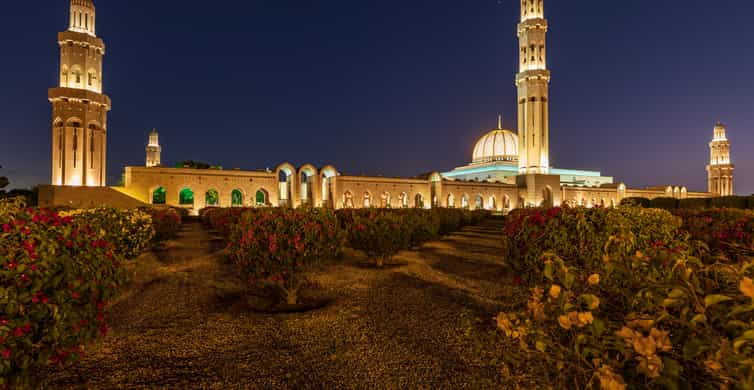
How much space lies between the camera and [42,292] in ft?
6.63

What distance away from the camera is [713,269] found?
1.39 metres

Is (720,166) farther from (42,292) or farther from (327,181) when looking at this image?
(42,292)

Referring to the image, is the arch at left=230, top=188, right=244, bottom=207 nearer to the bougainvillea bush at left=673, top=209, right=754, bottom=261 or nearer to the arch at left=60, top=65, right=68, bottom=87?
the arch at left=60, top=65, right=68, bottom=87

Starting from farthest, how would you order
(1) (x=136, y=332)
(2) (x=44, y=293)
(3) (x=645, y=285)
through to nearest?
(1) (x=136, y=332)
(2) (x=44, y=293)
(3) (x=645, y=285)

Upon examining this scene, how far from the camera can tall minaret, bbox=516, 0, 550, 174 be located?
4838cm

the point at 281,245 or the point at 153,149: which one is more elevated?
the point at 153,149

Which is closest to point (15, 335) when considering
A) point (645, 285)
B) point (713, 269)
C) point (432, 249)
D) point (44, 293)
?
point (44, 293)

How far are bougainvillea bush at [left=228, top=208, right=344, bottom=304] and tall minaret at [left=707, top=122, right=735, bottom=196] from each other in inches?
3395

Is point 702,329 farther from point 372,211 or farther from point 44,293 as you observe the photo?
point 372,211

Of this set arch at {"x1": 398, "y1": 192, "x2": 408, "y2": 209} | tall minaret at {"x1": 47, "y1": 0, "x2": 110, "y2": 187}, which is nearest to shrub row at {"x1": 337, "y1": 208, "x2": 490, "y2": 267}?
arch at {"x1": 398, "y1": 192, "x2": 408, "y2": 209}

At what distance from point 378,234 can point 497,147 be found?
56939 millimetres

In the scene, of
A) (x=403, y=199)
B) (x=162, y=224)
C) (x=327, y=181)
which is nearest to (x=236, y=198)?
(x=327, y=181)

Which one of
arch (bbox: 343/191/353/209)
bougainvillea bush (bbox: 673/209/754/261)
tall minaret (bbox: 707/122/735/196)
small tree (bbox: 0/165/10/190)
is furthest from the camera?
tall minaret (bbox: 707/122/735/196)

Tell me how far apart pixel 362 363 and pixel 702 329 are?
2913mm
